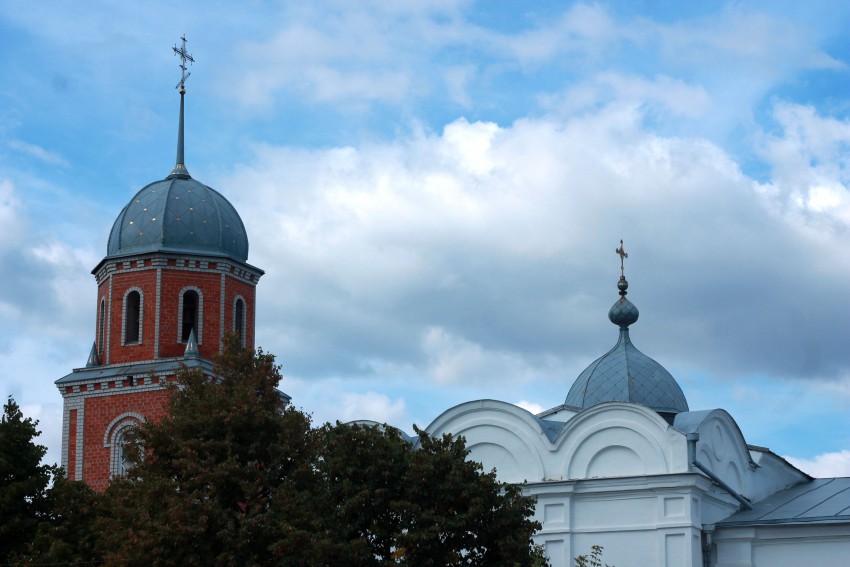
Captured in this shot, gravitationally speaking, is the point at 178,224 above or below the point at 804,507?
above

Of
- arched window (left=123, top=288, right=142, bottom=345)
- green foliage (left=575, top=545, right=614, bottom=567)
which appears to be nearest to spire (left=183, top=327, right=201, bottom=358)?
arched window (left=123, top=288, right=142, bottom=345)

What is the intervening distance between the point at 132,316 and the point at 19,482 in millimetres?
7330

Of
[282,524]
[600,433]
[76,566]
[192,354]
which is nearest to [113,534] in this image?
[76,566]

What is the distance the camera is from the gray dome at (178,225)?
3322 centimetres

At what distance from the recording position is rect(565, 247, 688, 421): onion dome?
31406 mm

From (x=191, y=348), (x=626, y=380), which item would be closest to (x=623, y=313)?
(x=626, y=380)

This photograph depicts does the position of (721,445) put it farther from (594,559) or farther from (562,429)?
(594,559)

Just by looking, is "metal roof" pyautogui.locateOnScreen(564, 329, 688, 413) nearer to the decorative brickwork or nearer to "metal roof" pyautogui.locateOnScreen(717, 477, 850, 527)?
"metal roof" pyautogui.locateOnScreen(717, 477, 850, 527)

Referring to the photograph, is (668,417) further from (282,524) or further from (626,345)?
(282,524)

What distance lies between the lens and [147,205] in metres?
33.9

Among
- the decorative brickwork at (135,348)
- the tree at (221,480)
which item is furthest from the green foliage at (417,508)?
the decorative brickwork at (135,348)

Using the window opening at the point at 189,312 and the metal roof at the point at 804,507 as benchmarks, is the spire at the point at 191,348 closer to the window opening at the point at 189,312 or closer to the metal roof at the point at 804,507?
the window opening at the point at 189,312

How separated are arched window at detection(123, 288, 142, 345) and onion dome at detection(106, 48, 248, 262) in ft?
3.59

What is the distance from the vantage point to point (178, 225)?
33.3 metres
